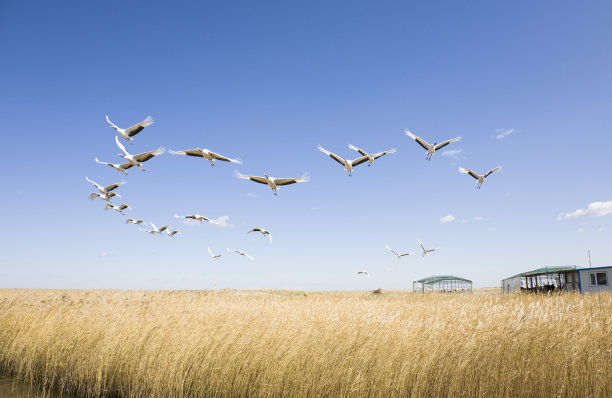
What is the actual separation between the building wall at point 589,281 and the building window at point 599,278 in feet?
0.55

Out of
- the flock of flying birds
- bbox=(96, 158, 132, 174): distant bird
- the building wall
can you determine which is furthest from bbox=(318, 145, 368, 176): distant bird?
the building wall

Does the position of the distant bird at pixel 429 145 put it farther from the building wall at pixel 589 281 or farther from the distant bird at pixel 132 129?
the building wall at pixel 589 281

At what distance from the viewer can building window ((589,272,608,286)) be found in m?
29.7

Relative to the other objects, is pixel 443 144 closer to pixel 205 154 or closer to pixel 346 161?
pixel 346 161

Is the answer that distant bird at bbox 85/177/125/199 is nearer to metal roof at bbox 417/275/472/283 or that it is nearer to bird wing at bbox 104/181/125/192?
bird wing at bbox 104/181/125/192

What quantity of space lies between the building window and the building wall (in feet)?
0.55

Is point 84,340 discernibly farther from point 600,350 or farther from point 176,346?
point 600,350

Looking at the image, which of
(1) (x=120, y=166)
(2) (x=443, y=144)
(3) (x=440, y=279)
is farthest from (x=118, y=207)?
(3) (x=440, y=279)

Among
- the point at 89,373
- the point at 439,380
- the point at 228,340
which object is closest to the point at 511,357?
the point at 439,380

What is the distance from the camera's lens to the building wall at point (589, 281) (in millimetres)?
29188

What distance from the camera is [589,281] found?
3106 cm

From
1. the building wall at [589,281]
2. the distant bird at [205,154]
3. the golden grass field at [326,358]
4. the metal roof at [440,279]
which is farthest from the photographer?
the metal roof at [440,279]

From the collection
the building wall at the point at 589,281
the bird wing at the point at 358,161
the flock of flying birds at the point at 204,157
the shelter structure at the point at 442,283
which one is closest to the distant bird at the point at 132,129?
the flock of flying birds at the point at 204,157

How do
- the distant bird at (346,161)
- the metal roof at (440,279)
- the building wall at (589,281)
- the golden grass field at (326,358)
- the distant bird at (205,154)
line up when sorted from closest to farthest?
1. the golden grass field at (326,358)
2. the distant bird at (205,154)
3. the distant bird at (346,161)
4. the building wall at (589,281)
5. the metal roof at (440,279)
